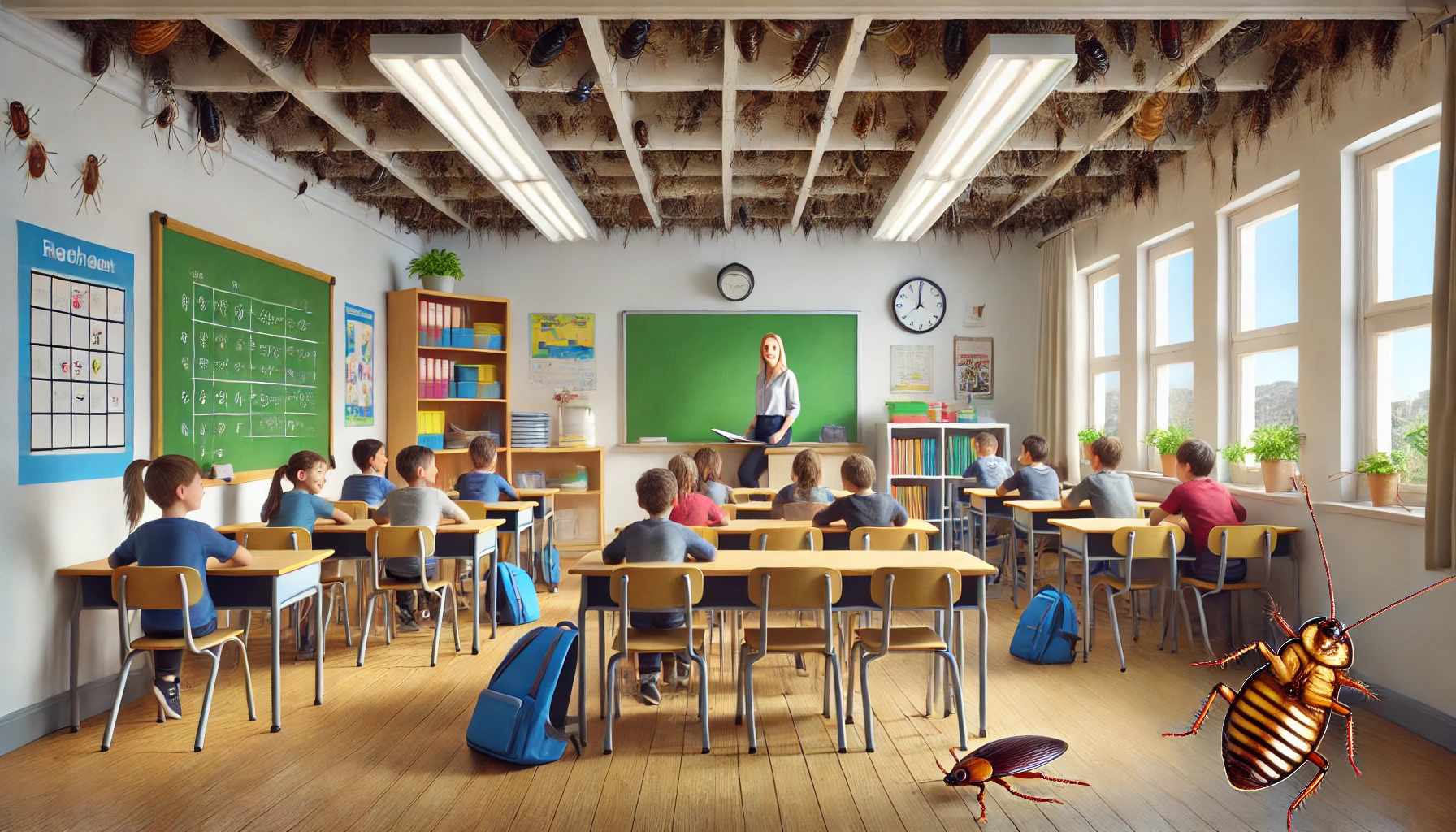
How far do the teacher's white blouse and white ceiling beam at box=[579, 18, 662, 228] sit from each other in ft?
6.83

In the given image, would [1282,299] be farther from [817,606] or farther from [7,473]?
[7,473]

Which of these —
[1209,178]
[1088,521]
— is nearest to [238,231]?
[1088,521]

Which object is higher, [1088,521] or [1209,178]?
[1209,178]

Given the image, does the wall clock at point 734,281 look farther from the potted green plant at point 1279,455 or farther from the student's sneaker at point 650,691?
the student's sneaker at point 650,691

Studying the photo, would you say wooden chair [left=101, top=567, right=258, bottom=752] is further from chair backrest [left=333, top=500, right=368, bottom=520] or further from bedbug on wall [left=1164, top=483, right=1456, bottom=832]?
bedbug on wall [left=1164, top=483, right=1456, bottom=832]

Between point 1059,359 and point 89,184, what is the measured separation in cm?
664

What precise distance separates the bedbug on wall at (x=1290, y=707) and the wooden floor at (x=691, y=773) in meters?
1.54

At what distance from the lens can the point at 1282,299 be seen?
16.2 feet

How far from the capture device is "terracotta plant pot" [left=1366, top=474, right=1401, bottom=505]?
12.6ft

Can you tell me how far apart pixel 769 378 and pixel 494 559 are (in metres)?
3.48

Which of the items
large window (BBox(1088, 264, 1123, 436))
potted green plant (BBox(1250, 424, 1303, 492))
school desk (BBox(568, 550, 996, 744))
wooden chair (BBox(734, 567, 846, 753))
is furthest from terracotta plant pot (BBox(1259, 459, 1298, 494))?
wooden chair (BBox(734, 567, 846, 753))

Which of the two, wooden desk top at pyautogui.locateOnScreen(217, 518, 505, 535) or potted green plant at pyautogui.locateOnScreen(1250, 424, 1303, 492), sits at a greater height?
potted green plant at pyautogui.locateOnScreen(1250, 424, 1303, 492)

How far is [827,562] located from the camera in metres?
3.43

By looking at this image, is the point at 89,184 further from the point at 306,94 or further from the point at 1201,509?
the point at 1201,509
